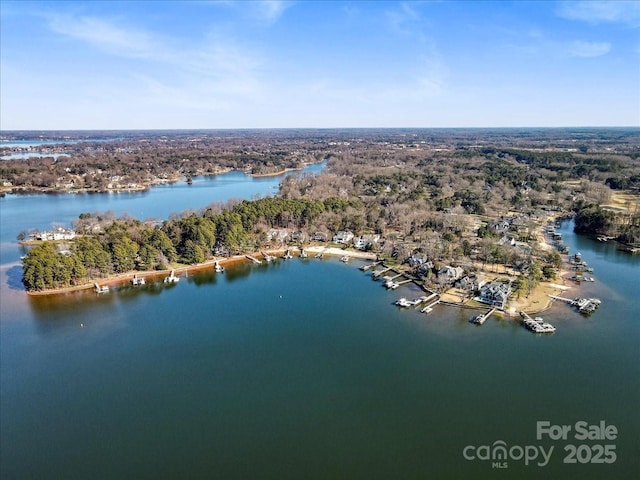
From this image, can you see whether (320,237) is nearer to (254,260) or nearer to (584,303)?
(254,260)

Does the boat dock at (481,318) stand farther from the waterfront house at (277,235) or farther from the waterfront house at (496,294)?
the waterfront house at (277,235)

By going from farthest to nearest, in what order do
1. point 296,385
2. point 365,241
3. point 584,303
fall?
1. point 365,241
2. point 584,303
3. point 296,385

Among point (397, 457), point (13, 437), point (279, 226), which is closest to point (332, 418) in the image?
point (397, 457)

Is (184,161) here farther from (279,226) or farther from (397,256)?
(397,256)

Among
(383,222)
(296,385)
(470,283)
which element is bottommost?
(296,385)

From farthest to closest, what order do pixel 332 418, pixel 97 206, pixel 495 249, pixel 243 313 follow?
pixel 97 206
pixel 495 249
pixel 243 313
pixel 332 418

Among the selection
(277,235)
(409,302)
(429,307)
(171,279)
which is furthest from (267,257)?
(429,307)

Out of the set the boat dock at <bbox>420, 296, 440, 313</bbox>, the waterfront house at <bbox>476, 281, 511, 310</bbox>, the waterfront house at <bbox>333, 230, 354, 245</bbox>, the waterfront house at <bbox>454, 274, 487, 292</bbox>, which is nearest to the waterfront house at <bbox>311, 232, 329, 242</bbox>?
the waterfront house at <bbox>333, 230, 354, 245</bbox>
